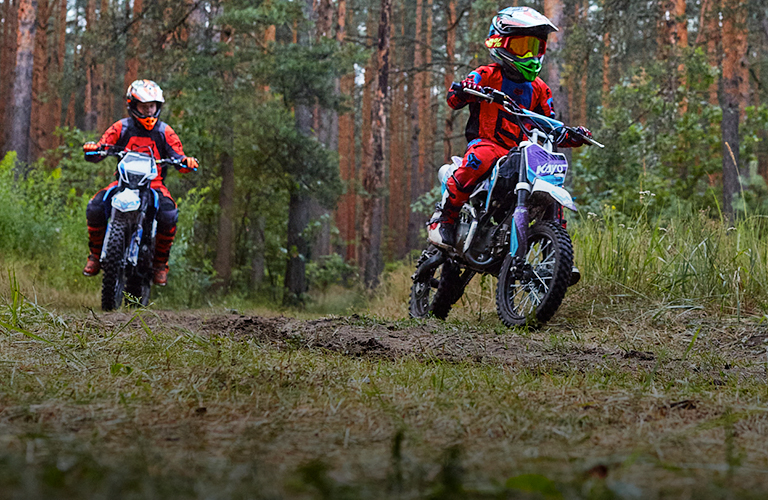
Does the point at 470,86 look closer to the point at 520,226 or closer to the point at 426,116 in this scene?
the point at 520,226

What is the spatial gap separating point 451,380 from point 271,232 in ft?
41.8

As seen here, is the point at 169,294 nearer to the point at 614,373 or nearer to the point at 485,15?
the point at 614,373

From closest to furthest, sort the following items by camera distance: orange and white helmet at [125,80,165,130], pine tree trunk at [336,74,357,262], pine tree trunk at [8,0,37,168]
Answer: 1. orange and white helmet at [125,80,165,130]
2. pine tree trunk at [8,0,37,168]
3. pine tree trunk at [336,74,357,262]

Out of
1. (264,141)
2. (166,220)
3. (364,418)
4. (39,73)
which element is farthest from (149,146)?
(39,73)

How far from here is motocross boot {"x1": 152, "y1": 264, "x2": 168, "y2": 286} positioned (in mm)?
7258

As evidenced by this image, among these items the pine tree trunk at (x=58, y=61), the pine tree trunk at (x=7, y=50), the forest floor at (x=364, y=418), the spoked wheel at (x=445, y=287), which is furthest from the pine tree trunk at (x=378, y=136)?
the pine tree trunk at (x=58, y=61)

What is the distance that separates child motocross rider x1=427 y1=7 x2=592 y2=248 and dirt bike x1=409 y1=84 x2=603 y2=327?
90mm

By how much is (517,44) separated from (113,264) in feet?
13.3

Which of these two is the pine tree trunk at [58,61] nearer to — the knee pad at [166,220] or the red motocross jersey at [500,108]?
the knee pad at [166,220]

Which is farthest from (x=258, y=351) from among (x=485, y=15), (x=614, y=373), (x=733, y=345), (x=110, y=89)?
(x=110, y=89)

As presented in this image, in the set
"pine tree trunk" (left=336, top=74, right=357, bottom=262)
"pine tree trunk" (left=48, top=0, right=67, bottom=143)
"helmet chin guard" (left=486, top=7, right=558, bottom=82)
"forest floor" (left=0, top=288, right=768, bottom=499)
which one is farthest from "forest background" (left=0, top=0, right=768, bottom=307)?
"pine tree trunk" (left=336, top=74, right=357, bottom=262)

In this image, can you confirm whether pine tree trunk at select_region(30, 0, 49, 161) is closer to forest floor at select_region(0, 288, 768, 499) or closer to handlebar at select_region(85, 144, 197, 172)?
handlebar at select_region(85, 144, 197, 172)

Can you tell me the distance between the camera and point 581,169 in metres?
12.9

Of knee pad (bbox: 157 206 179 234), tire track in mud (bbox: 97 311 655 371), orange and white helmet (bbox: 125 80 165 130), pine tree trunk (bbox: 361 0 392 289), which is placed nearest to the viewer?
tire track in mud (bbox: 97 311 655 371)
